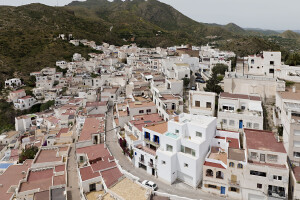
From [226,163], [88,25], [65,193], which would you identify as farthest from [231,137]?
[88,25]

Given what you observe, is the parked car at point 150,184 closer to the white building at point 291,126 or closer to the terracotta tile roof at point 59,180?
the terracotta tile roof at point 59,180

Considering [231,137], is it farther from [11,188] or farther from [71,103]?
[71,103]

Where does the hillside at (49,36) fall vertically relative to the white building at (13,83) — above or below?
above

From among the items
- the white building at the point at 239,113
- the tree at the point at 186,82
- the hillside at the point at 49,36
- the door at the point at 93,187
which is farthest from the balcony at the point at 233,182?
the hillside at the point at 49,36

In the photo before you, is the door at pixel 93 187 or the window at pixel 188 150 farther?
the door at pixel 93 187

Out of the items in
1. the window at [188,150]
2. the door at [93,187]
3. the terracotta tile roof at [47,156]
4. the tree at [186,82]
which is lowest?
the door at [93,187]

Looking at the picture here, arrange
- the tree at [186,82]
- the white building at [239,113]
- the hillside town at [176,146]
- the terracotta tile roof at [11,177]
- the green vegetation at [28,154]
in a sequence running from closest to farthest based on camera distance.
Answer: the hillside town at [176,146] → the terracotta tile roof at [11,177] → the white building at [239,113] → the green vegetation at [28,154] → the tree at [186,82]

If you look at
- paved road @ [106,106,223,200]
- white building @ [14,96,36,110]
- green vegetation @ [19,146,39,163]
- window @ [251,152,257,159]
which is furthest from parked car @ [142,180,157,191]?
white building @ [14,96,36,110]
